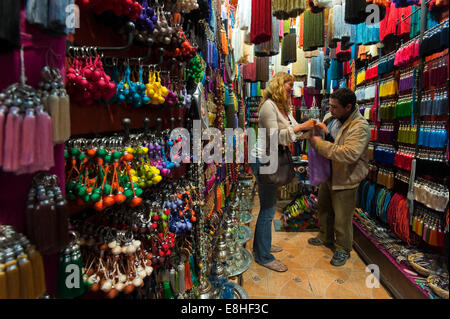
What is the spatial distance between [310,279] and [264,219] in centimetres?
58

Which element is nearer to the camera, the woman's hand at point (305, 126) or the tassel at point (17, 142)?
the tassel at point (17, 142)

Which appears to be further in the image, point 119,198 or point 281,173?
point 281,173

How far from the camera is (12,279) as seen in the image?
59 cm

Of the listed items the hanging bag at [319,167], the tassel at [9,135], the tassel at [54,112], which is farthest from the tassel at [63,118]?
the hanging bag at [319,167]

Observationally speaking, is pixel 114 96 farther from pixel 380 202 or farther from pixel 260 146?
pixel 380 202

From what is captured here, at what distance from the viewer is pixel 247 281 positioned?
7.18ft

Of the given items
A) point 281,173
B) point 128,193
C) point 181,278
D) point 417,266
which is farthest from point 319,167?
point 128,193

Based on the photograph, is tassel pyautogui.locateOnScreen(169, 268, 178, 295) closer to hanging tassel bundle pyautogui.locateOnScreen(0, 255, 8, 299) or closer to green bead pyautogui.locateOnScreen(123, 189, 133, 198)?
green bead pyautogui.locateOnScreen(123, 189, 133, 198)

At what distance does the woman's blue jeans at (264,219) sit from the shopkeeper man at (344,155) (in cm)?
56

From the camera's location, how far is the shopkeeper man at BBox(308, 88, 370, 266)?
2244mm

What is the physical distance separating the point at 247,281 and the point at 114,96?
5.74ft

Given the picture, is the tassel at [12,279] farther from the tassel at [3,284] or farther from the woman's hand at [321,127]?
the woman's hand at [321,127]

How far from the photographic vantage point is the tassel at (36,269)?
640 millimetres

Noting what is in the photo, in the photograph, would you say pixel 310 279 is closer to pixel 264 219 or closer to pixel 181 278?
pixel 264 219
